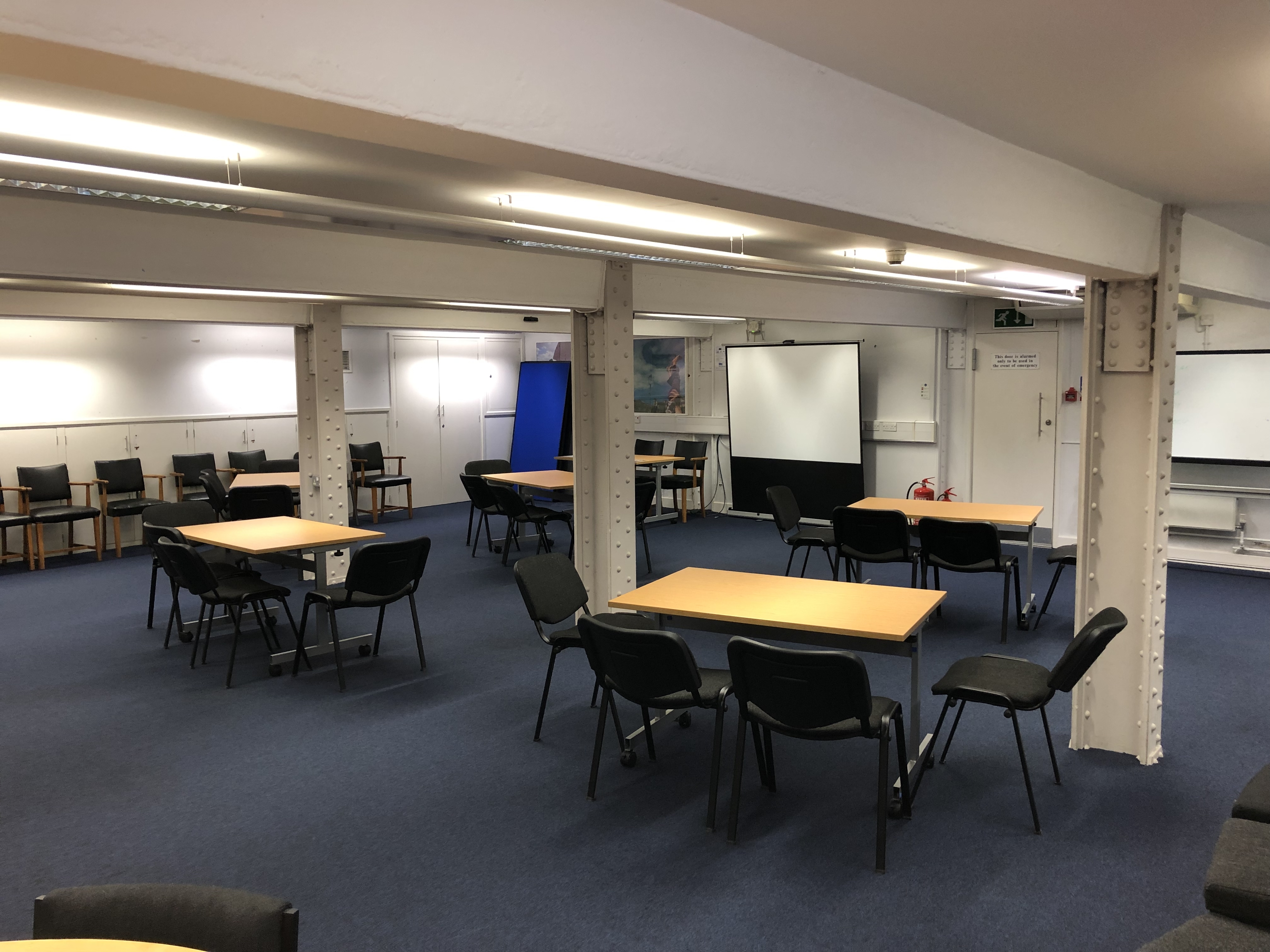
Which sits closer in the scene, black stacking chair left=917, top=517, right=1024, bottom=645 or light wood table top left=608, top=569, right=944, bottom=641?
light wood table top left=608, top=569, right=944, bottom=641

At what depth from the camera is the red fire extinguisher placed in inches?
382

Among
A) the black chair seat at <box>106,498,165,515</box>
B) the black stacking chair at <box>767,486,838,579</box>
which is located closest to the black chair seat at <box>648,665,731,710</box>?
the black stacking chair at <box>767,486,838,579</box>

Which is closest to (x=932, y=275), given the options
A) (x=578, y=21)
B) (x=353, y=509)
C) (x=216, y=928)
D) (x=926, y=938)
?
(x=926, y=938)

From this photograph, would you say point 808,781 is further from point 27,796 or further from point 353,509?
point 353,509

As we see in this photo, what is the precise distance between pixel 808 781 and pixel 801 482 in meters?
7.42

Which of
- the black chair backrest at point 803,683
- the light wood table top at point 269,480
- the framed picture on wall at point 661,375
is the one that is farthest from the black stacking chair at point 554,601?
the framed picture on wall at point 661,375

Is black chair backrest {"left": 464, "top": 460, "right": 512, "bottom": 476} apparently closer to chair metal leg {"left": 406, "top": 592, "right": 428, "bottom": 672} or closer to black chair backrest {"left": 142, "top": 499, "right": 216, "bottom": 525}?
black chair backrest {"left": 142, "top": 499, "right": 216, "bottom": 525}

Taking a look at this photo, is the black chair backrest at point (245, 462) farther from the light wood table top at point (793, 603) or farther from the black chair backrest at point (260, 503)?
the light wood table top at point (793, 603)

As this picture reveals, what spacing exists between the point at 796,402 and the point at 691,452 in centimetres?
168

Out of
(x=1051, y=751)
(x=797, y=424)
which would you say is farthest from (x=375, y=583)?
(x=797, y=424)

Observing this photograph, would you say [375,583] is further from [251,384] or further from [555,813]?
[251,384]

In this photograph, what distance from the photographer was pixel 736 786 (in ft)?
11.6

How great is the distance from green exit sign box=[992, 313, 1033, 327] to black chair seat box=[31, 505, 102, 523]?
1001cm

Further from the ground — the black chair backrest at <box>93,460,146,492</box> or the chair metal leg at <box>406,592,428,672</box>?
the black chair backrest at <box>93,460,146,492</box>
